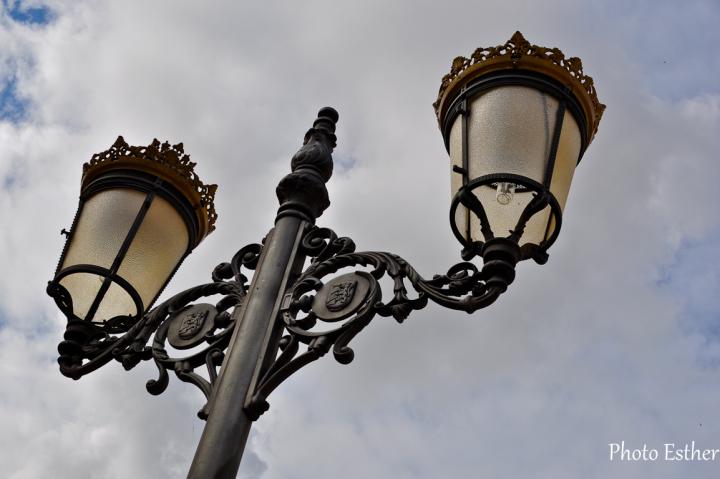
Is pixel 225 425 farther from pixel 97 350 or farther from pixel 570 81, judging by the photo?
pixel 570 81

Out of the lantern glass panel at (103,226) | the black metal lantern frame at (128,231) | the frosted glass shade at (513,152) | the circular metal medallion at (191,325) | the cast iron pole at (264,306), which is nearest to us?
the cast iron pole at (264,306)

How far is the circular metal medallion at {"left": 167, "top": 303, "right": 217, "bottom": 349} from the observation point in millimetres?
3594

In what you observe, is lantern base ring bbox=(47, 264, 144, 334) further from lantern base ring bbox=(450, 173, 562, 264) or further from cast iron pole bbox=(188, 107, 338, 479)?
lantern base ring bbox=(450, 173, 562, 264)

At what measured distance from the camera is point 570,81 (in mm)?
3713

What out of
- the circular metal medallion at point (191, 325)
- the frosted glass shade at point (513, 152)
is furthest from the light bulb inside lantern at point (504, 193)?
the circular metal medallion at point (191, 325)

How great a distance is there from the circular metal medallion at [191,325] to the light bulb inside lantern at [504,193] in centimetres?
112

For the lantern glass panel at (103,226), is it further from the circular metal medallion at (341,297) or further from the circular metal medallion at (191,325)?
the circular metal medallion at (341,297)

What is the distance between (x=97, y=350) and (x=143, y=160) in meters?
0.93

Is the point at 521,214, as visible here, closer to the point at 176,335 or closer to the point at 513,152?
the point at 513,152

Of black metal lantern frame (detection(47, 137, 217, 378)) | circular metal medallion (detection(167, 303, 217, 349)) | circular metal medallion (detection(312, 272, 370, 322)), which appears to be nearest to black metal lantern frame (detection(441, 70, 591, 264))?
circular metal medallion (detection(312, 272, 370, 322))

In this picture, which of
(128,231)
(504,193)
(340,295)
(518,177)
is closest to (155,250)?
(128,231)

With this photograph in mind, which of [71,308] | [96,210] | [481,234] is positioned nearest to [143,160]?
[96,210]

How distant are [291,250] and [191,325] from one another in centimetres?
46

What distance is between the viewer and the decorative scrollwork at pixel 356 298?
3197 millimetres
